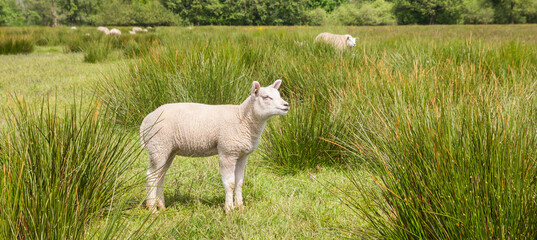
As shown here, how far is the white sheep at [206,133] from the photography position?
2.35 metres

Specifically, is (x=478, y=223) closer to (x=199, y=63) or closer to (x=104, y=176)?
(x=104, y=176)

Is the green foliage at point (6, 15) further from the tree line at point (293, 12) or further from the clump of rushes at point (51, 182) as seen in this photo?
the clump of rushes at point (51, 182)

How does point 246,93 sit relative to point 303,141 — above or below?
above

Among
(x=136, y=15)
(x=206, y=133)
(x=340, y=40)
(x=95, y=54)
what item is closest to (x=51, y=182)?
(x=206, y=133)

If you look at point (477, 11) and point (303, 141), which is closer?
point (303, 141)

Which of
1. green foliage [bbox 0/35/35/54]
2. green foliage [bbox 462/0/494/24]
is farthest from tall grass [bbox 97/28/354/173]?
green foliage [bbox 462/0/494/24]

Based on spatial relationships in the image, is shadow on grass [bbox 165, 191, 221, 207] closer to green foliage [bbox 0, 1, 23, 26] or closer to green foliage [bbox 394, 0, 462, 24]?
green foliage [bbox 394, 0, 462, 24]

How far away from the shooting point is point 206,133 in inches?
94.9

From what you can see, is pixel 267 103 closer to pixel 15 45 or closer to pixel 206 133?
pixel 206 133

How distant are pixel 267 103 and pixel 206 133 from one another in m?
0.46

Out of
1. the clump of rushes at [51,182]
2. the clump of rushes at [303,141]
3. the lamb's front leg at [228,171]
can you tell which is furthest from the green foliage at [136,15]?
the clump of rushes at [51,182]

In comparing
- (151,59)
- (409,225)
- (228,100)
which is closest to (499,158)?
(409,225)

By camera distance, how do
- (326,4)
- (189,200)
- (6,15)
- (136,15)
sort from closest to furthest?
(189,200)
(136,15)
(6,15)
(326,4)

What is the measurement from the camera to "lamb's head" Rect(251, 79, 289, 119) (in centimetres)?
223
